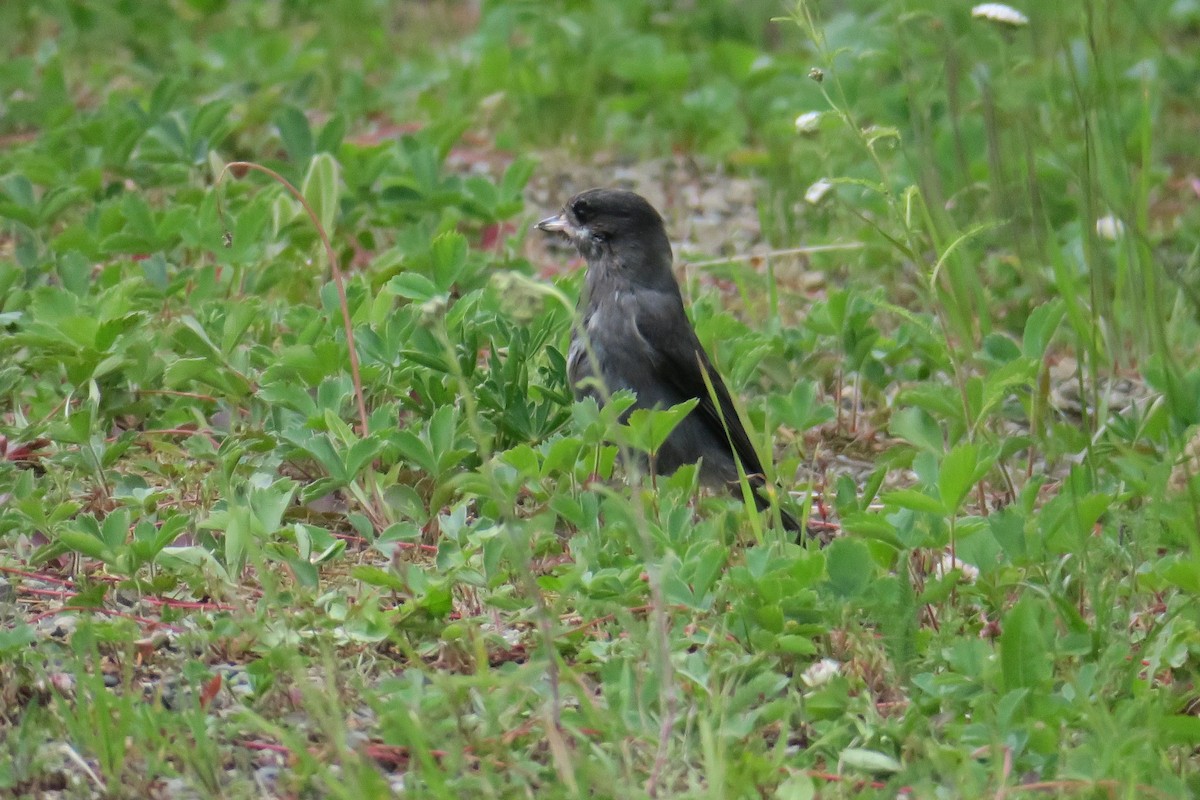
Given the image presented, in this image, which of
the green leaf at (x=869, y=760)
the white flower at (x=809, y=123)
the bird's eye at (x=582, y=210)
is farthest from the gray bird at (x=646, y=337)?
the green leaf at (x=869, y=760)

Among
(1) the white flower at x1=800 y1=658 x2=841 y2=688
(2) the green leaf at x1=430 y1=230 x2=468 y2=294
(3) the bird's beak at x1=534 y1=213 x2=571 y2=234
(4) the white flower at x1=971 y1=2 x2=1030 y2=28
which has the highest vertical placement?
(4) the white flower at x1=971 y1=2 x2=1030 y2=28

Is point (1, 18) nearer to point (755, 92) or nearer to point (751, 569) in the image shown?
point (755, 92)

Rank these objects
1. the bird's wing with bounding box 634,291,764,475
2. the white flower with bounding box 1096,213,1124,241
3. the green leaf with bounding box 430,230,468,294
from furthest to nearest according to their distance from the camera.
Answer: the white flower with bounding box 1096,213,1124,241 < the bird's wing with bounding box 634,291,764,475 < the green leaf with bounding box 430,230,468,294

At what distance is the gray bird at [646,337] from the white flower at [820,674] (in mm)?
1365

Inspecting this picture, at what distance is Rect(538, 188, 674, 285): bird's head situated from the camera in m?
4.57

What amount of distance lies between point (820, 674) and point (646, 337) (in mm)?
1727

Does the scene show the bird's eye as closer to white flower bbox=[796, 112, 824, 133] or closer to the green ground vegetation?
the green ground vegetation

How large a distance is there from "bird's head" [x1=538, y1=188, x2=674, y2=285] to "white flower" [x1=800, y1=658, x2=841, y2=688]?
75.8 inches

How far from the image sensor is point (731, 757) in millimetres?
2578

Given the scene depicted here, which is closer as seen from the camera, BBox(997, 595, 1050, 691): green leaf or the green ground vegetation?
the green ground vegetation

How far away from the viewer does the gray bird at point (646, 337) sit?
427cm

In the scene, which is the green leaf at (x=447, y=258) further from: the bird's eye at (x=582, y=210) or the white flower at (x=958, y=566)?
the white flower at (x=958, y=566)

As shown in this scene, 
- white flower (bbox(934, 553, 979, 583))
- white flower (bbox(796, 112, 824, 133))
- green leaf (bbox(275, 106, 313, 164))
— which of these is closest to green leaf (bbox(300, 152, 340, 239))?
green leaf (bbox(275, 106, 313, 164))

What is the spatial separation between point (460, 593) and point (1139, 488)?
147 cm
